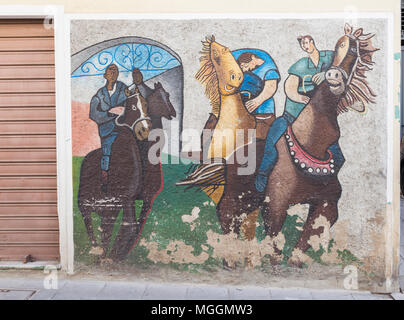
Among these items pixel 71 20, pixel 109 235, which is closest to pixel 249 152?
pixel 109 235

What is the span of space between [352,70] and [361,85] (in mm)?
188

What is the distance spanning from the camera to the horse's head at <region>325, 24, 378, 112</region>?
4020 millimetres

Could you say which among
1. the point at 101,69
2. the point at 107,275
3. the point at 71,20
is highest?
the point at 71,20

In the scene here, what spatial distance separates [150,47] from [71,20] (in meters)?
0.90

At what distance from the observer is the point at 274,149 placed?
410cm

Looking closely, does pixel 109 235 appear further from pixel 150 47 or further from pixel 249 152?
pixel 150 47

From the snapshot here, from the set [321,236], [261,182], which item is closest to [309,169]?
[261,182]

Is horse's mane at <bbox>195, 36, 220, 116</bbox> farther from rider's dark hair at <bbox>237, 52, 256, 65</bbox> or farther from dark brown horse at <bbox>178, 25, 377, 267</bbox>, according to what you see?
rider's dark hair at <bbox>237, 52, 256, 65</bbox>

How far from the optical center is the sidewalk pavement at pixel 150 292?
12.8ft

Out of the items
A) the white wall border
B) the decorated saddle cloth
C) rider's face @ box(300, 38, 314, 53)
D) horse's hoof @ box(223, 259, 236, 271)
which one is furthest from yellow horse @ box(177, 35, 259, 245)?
the white wall border

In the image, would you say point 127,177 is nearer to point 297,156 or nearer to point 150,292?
point 150,292

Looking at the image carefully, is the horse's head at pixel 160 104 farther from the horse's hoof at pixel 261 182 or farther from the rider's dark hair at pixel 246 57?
the horse's hoof at pixel 261 182

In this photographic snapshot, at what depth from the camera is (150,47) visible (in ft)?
13.4

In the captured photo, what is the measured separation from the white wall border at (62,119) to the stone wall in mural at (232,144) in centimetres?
10
